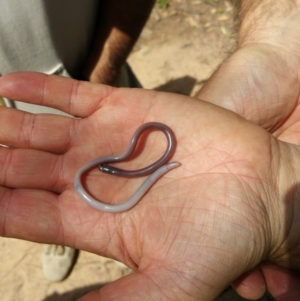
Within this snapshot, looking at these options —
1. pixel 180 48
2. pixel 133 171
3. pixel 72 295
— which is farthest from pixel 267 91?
pixel 180 48

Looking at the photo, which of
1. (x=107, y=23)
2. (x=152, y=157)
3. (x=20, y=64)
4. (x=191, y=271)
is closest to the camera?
(x=191, y=271)

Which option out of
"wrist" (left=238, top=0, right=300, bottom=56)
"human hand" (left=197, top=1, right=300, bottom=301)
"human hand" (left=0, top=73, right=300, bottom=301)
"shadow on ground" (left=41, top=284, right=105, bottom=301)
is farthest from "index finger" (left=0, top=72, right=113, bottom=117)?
"shadow on ground" (left=41, top=284, right=105, bottom=301)

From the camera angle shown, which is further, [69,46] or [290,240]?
[69,46]

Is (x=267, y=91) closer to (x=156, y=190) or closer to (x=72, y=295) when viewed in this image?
(x=156, y=190)

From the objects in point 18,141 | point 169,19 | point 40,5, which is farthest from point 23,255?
point 169,19

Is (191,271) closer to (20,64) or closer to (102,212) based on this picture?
(102,212)
